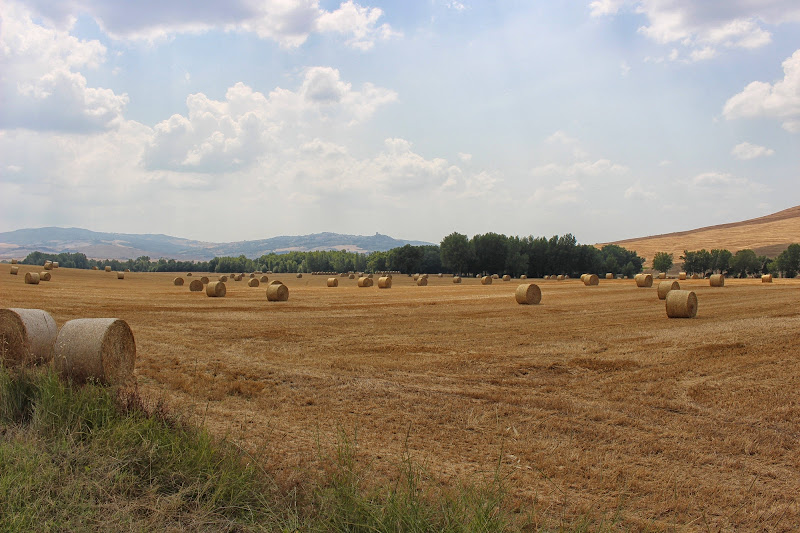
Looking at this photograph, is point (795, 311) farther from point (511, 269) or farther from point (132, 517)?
point (511, 269)

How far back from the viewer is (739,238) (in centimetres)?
15225

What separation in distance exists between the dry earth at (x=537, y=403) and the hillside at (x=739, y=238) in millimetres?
132297

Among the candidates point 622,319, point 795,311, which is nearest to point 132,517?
point 622,319

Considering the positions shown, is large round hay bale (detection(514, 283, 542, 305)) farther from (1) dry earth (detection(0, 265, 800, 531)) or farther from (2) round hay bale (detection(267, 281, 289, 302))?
(2) round hay bale (detection(267, 281, 289, 302))

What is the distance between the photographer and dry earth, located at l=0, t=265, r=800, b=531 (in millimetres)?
6688

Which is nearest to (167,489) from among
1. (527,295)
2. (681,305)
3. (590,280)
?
(681,305)

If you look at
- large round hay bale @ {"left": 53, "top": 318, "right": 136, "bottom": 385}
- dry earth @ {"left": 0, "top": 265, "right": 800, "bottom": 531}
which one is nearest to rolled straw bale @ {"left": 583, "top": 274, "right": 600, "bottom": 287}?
dry earth @ {"left": 0, "top": 265, "right": 800, "bottom": 531}

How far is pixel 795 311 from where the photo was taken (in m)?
24.2

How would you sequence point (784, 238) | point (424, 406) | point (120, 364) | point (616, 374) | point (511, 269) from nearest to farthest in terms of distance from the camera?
point (424, 406), point (120, 364), point (616, 374), point (511, 269), point (784, 238)

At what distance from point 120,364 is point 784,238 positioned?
165 metres

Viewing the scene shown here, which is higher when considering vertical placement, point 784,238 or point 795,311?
point 784,238

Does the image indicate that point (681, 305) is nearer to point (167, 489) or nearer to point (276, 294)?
point (276, 294)

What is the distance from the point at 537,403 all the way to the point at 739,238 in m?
168

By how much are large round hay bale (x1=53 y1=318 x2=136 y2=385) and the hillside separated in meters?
143
